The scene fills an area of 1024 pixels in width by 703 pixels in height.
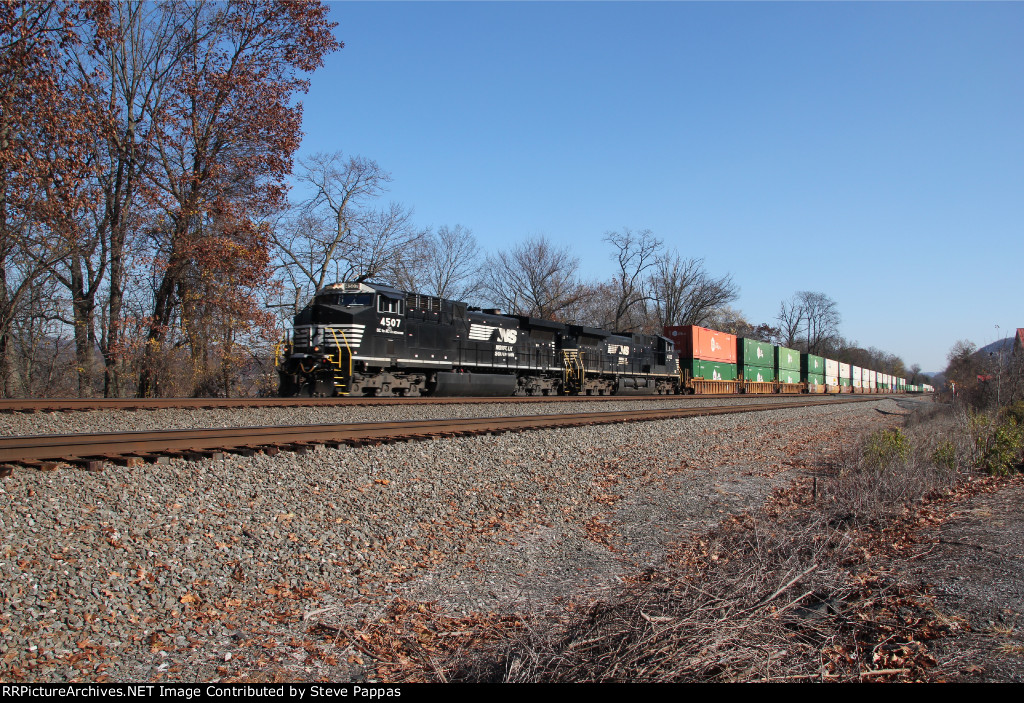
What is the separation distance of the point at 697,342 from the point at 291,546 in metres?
31.6

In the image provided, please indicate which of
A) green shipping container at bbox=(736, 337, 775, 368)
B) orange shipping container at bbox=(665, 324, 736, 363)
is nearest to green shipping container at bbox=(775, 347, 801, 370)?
green shipping container at bbox=(736, 337, 775, 368)

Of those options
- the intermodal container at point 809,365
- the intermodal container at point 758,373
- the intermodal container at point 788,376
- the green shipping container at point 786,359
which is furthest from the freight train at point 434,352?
the intermodal container at point 809,365

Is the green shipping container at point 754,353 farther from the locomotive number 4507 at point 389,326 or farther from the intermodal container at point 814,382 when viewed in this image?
the locomotive number 4507 at point 389,326

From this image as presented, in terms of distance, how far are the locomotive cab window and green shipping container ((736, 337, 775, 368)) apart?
27920 millimetres

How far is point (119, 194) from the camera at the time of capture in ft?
68.5

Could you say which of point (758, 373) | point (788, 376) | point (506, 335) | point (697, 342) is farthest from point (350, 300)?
point (788, 376)

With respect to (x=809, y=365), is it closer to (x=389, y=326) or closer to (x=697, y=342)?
(x=697, y=342)

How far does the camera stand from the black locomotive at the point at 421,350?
15.8 meters

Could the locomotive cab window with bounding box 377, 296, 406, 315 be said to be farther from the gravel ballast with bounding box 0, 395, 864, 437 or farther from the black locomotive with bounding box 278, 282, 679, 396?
the gravel ballast with bounding box 0, 395, 864, 437

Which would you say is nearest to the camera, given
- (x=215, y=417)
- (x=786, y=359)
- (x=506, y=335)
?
(x=215, y=417)

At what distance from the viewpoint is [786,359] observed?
46000 mm

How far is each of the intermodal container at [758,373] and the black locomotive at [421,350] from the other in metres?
18.2

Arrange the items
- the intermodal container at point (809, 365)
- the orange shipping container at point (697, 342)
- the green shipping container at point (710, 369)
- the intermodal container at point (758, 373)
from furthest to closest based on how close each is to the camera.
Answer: the intermodal container at point (809, 365) < the intermodal container at point (758, 373) < the orange shipping container at point (697, 342) < the green shipping container at point (710, 369)
